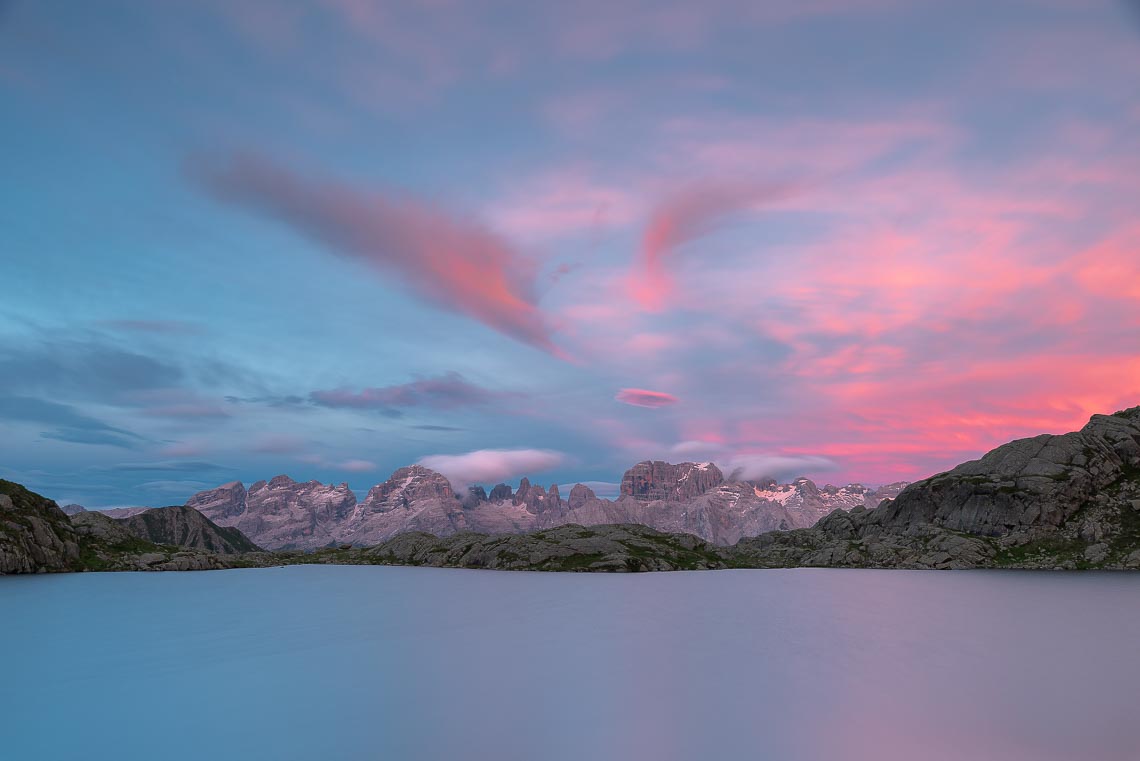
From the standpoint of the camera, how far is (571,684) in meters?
50.7

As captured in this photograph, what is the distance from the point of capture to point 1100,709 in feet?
135

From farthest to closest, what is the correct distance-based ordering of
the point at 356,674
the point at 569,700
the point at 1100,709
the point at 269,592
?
the point at 269,592 → the point at 356,674 → the point at 569,700 → the point at 1100,709

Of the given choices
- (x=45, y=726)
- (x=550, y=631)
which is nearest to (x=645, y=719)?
(x=45, y=726)

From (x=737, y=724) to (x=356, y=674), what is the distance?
34.6 metres

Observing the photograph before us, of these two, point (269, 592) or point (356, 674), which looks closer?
point (356, 674)

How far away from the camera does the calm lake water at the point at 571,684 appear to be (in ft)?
115

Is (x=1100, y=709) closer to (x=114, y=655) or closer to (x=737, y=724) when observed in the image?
(x=737, y=724)

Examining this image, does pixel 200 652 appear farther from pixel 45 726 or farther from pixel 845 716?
pixel 845 716

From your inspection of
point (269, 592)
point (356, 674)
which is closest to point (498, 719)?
point (356, 674)

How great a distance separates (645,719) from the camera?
40.0 meters

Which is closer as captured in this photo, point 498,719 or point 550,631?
point 498,719

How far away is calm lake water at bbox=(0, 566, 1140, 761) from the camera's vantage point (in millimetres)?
35000

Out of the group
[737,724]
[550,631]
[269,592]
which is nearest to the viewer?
[737,724]

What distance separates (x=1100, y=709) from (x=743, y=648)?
32.8 m
